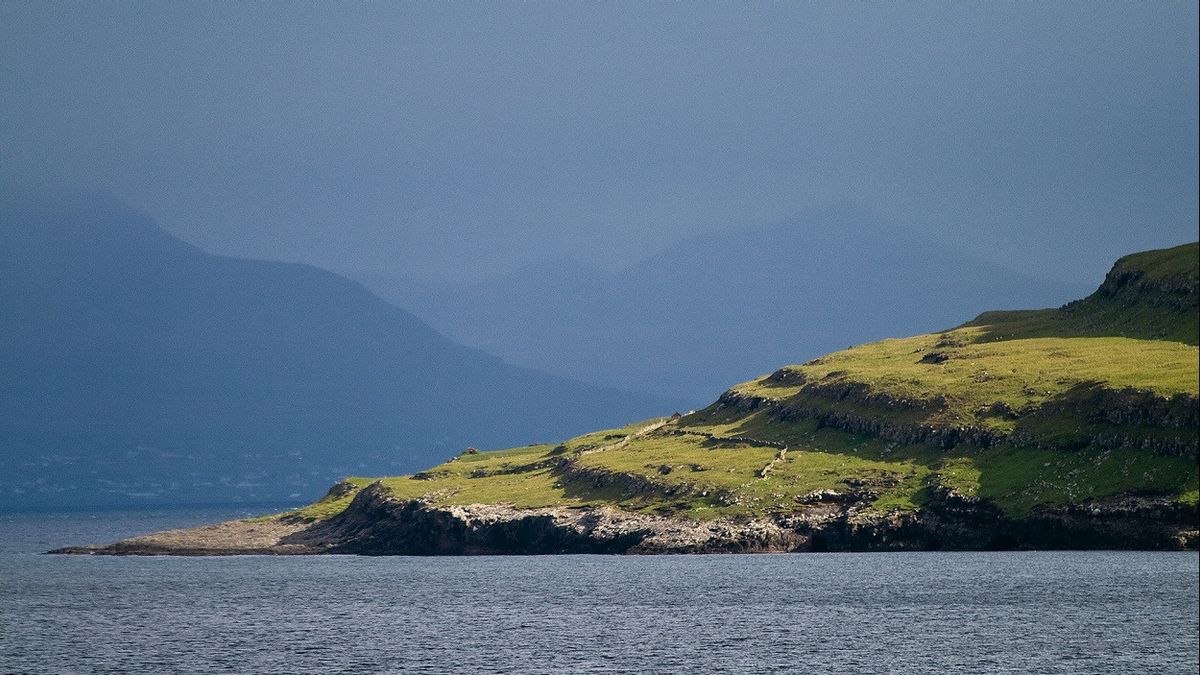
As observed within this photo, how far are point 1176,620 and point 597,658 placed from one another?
45.0 m

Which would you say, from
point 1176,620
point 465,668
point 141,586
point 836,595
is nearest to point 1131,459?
point 836,595

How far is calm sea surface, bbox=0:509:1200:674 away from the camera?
358 ft

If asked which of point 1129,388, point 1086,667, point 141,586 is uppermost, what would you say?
point 1129,388

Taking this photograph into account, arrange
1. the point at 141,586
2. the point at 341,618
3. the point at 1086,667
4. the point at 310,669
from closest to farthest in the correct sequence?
1. the point at 1086,667
2. the point at 310,669
3. the point at 341,618
4. the point at 141,586

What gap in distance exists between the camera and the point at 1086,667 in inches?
3986

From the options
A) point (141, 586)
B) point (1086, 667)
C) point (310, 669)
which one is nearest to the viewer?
point (1086, 667)

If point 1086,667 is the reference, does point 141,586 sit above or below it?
above

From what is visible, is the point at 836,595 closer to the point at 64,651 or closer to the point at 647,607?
the point at 647,607

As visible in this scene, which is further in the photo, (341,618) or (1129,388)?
(1129,388)

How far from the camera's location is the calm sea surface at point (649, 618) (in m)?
109

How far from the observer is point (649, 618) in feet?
436

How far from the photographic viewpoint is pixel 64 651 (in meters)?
119

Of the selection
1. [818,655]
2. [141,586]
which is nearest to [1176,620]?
[818,655]

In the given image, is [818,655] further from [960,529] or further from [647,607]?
[960,529]
